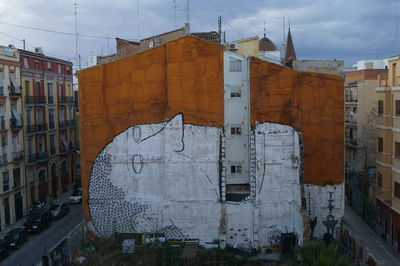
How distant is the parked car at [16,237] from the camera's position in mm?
28844

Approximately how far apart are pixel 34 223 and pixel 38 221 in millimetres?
375

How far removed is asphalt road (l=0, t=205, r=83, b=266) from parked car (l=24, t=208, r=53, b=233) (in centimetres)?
43

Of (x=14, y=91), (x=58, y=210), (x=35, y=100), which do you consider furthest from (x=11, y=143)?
(x=58, y=210)

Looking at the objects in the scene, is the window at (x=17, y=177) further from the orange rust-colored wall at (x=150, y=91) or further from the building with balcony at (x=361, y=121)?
the building with balcony at (x=361, y=121)

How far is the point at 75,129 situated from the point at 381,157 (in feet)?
110

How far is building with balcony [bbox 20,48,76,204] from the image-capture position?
39.2 m

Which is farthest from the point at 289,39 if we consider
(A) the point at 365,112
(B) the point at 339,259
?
(B) the point at 339,259

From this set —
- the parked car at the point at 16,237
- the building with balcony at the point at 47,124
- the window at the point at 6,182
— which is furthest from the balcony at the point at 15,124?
the parked car at the point at 16,237

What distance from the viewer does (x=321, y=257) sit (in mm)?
14891

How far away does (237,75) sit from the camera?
88.2ft

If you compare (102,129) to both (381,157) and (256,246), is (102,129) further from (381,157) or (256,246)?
(381,157)

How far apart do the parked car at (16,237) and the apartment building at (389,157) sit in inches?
1014

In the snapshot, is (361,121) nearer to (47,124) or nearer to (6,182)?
Answer: (47,124)

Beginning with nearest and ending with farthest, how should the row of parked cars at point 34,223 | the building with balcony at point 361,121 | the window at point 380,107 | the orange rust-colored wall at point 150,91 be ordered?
1. the orange rust-colored wall at point 150,91
2. the row of parked cars at point 34,223
3. the window at point 380,107
4. the building with balcony at point 361,121
